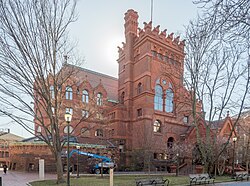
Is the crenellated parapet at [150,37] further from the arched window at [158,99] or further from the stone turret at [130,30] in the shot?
the arched window at [158,99]

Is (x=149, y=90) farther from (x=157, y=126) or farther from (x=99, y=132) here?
(x=99, y=132)

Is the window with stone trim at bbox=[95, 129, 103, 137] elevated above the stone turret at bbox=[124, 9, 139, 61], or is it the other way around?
the stone turret at bbox=[124, 9, 139, 61]

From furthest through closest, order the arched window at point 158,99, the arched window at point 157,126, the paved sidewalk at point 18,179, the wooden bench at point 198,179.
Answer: the arched window at point 158,99
the arched window at point 157,126
the paved sidewalk at point 18,179
the wooden bench at point 198,179

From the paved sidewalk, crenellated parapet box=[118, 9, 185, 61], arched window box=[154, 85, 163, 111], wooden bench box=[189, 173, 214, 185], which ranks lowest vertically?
the paved sidewalk

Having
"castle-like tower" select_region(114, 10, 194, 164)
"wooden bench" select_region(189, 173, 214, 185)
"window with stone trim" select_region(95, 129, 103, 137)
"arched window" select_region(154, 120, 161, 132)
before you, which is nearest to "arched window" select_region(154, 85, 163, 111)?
"castle-like tower" select_region(114, 10, 194, 164)

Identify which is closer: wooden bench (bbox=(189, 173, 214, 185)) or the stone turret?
wooden bench (bbox=(189, 173, 214, 185))

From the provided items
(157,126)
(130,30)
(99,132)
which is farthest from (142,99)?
(130,30)

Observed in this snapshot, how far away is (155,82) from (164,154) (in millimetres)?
11457

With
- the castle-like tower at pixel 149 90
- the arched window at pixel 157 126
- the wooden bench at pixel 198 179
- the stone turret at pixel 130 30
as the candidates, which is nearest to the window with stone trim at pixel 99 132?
the castle-like tower at pixel 149 90

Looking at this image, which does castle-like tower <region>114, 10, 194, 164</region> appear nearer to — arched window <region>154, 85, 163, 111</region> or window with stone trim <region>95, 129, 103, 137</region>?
arched window <region>154, 85, 163, 111</region>

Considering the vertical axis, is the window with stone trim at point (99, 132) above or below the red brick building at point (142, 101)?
below

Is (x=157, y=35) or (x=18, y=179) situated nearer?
(x=18, y=179)

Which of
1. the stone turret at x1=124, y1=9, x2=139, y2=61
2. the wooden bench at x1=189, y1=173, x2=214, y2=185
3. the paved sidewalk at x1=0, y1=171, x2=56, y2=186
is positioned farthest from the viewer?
the stone turret at x1=124, y1=9, x2=139, y2=61

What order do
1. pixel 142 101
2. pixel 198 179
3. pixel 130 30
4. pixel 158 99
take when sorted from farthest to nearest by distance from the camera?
pixel 130 30
pixel 158 99
pixel 142 101
pixel 198 179
